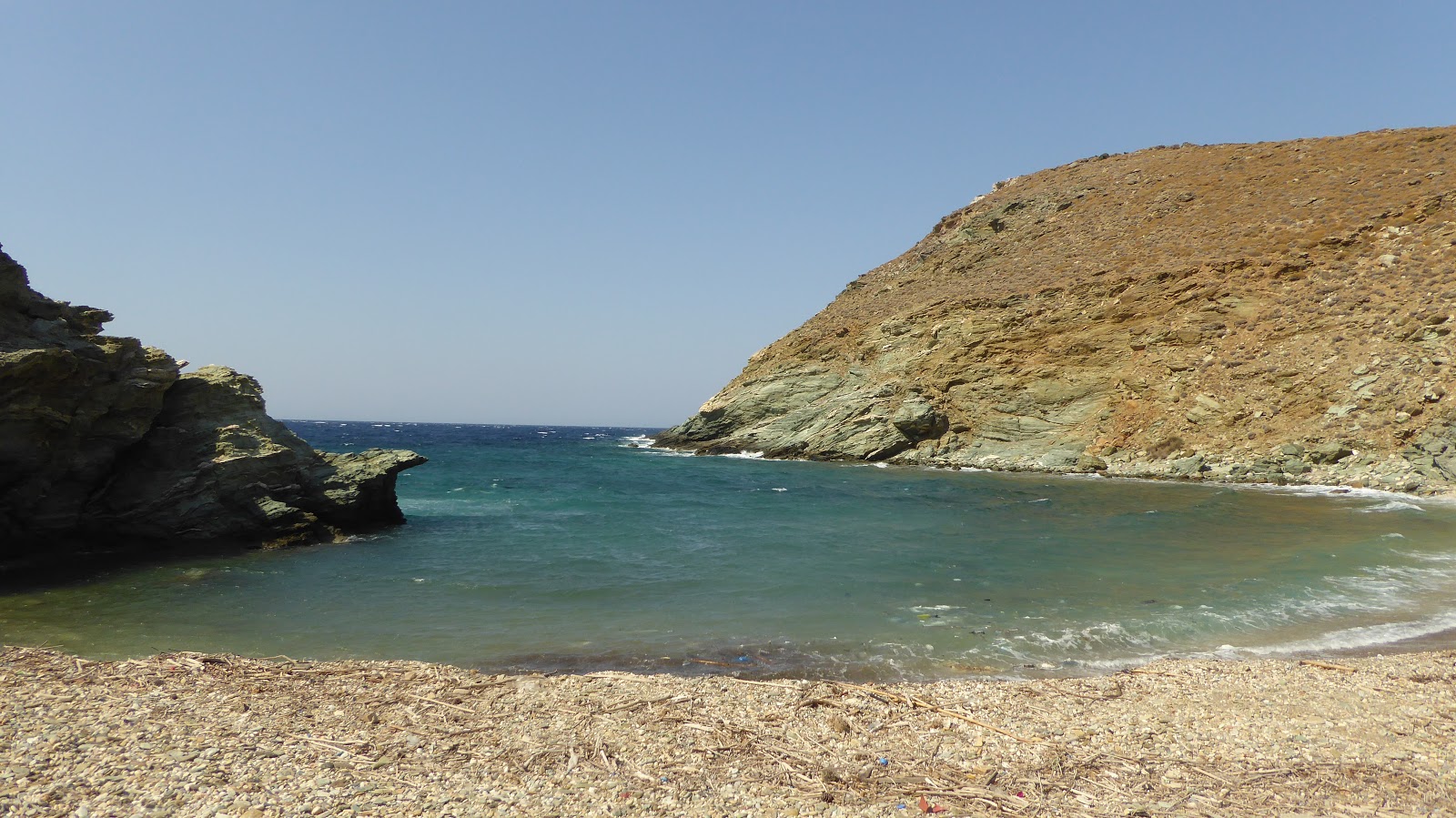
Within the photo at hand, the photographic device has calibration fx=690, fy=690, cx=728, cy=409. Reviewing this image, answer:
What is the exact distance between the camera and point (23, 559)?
1247cm

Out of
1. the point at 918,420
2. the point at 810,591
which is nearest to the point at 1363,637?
the point at 810,591

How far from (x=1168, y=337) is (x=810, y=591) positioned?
31.8 metres

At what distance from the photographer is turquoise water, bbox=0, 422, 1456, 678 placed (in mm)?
7996

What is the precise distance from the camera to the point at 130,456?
14500 mm

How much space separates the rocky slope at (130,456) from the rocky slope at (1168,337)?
31.3 meters

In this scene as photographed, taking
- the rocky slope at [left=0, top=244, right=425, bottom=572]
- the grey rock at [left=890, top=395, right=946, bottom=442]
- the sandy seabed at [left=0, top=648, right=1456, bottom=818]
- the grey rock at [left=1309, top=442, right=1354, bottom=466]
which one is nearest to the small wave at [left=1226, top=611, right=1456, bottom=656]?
the sandy seabed at [left=0, top=648, right=1456, bottom=818]

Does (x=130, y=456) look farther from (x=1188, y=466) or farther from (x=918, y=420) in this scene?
(x=1188, y=466)

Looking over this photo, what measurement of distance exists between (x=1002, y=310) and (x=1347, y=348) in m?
16.5

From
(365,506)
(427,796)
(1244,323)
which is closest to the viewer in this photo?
(427,796)

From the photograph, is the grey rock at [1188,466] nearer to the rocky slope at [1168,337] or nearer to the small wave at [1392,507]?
the rocky slope at [1168,337]

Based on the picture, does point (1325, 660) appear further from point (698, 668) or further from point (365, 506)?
point (365, 506)

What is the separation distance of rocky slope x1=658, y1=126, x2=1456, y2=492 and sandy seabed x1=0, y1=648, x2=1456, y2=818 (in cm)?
2509

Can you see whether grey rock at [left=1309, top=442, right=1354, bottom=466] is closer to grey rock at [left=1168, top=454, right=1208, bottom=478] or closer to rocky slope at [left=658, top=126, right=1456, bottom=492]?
rocky slope at [left=658, top=126, right=1456, bottom=492]

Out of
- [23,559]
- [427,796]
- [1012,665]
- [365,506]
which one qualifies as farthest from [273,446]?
[1012,665]
